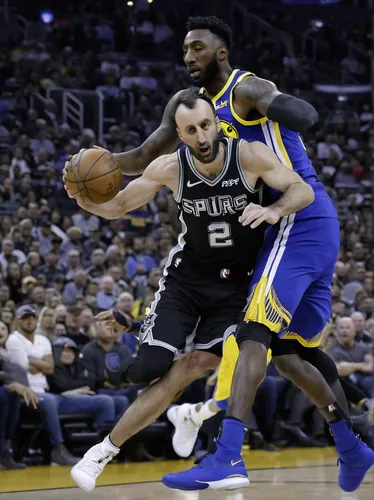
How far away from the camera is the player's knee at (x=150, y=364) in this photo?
17.9 feet

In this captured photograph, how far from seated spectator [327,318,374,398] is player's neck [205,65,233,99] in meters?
5.43

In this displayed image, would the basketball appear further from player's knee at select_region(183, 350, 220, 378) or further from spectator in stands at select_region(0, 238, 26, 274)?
spectator in stands at select_region(0, 238, 26, 274)

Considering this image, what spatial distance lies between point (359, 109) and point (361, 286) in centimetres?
792

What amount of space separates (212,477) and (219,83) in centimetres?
221

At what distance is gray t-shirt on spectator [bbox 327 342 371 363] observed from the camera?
1064 centimetres

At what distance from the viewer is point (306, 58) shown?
22359 mm

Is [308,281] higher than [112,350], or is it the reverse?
Result: [308,281]

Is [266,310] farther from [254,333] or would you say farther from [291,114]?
[291,114]

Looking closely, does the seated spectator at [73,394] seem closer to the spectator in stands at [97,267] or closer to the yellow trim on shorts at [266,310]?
the spectator in stands at [97,267]

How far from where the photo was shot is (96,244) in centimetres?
1440

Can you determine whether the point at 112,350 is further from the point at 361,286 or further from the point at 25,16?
the point at 25,16

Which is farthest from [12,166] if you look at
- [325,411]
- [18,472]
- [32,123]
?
[325,411]

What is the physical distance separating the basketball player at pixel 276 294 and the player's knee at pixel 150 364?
19.0 inches

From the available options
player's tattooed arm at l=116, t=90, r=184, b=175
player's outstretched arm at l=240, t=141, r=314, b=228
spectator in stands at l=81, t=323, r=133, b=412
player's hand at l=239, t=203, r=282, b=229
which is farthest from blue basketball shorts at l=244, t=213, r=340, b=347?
spectator in stands at l=81, t=323, r=133, b=412
